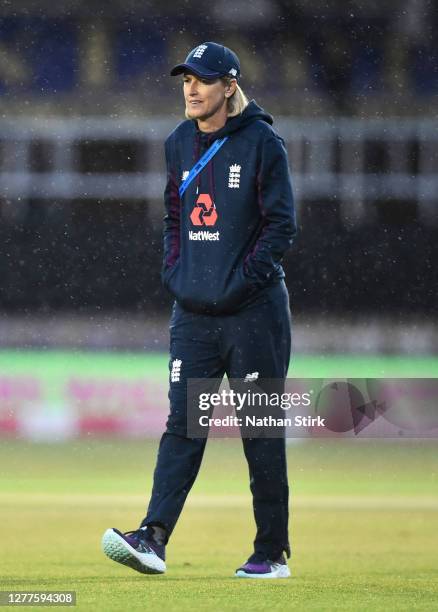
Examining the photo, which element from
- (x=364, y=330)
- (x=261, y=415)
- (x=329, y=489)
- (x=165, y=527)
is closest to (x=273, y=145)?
(x=261, y=415)

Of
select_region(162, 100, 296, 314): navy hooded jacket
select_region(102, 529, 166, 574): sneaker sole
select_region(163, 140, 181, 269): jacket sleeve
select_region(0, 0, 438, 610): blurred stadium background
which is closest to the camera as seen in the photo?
select_region(102, 529, 166, 574): sneaker sole

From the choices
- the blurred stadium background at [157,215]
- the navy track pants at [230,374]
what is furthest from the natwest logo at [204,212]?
the blurred stadium background at [157,215]

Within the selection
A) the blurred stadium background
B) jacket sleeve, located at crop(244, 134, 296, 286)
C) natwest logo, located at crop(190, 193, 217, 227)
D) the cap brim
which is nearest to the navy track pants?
jacket sleeve, located at crop(244, 134, 296, 286)

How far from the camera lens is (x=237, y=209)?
338cm

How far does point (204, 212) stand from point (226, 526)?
239 centimetres

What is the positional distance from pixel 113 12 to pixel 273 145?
16456mm

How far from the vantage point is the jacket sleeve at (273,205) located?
3.36 m

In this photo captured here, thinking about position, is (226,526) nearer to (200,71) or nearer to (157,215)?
(200,71)

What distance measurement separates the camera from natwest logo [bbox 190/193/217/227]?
11.1 ft

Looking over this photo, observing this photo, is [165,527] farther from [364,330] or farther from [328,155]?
[328,155]

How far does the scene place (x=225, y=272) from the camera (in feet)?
11.0

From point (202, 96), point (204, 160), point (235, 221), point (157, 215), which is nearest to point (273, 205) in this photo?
point (235, 221)

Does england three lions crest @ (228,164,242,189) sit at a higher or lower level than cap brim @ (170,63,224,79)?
lower

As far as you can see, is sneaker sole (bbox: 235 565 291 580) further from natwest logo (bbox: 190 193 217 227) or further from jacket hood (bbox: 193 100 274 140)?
jacket hood (bbox: 193 100 274 140)
